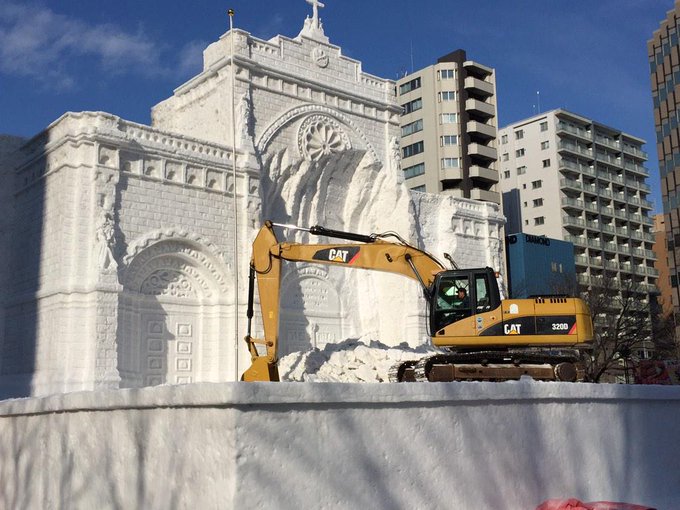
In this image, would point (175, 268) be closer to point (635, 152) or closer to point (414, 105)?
point (414, 105)

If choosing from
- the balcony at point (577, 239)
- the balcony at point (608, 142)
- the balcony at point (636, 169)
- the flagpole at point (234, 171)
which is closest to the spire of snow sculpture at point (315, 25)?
the flagpole at point (234, 171)

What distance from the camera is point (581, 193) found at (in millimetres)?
76875

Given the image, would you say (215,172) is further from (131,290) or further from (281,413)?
(281,413)

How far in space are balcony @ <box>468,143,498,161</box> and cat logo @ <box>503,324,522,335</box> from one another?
1989 inches

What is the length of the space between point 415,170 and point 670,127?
72.8ft

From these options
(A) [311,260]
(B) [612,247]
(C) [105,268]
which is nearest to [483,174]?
(B) [612,247]

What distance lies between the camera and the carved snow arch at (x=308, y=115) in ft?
103

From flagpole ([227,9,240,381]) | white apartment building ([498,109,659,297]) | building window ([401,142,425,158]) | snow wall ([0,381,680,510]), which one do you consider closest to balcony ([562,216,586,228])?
white apartment building ([498,109,659,297])

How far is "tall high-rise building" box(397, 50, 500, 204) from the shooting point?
6556 centimetres

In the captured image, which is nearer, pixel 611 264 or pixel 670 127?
pixel 670 127

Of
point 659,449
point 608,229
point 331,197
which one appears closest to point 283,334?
point 331,197

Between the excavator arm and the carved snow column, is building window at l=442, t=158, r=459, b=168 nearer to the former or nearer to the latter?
the carved snow column

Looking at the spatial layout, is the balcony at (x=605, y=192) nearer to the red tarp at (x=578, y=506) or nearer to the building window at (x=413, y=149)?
the building window at (x=413, y=149)

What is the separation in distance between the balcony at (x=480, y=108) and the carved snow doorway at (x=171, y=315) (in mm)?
43482
